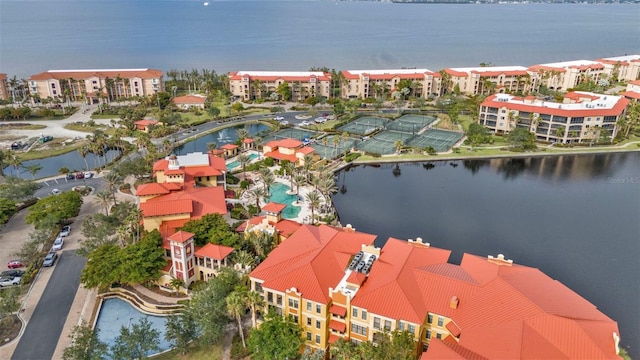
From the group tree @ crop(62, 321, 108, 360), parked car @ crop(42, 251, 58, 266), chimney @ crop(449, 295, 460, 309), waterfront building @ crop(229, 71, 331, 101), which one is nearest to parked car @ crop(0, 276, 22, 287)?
parked car @ crop(42, 251, 58, 266)

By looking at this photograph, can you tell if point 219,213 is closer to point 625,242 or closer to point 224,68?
point 625,242

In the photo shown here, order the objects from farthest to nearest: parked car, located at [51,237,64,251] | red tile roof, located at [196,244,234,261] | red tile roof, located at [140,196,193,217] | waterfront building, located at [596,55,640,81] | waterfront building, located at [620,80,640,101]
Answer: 1. waterfront building, located at [596,55,640,81]
2. waterfront building, located at [620,80,640,101]
3. parked car, located at [51,237,64,251]
4. red tile roof, located at [140,196,193,217]
5. red tile roof, located at [196,244,234,261]

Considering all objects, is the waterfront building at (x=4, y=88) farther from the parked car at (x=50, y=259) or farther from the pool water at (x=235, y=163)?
the parked car at (x=50, y=259)

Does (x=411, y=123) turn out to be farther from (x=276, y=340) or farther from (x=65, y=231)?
(x=276, y=340)

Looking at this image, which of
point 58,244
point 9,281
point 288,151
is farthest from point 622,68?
point 9,281

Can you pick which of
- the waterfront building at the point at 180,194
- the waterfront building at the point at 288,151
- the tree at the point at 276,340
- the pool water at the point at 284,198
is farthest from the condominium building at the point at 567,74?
the tree at the point at 276,340

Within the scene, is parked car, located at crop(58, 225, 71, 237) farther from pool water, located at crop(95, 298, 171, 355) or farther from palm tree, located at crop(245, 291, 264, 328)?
palm tree, located at crop(245, 291, 264, 328)
